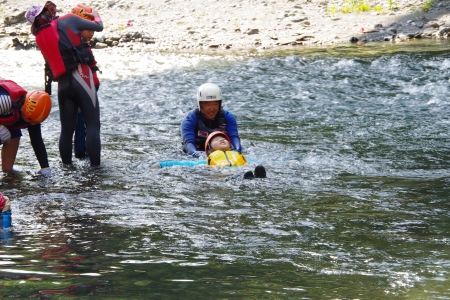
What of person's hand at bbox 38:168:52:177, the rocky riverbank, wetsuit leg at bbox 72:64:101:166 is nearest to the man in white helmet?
wetsuit leg at bbox 72:64:101:166

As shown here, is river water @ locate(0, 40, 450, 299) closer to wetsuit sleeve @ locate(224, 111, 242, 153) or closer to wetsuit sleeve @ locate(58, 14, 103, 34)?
wetsuit sleeve @ locate(224, 111, 242, 153)

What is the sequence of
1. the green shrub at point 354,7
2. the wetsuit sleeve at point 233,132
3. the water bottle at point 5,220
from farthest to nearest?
the green shrub at point 354,7
the wetsuit sleeve at point 233,132
the water bottle at point 5,220

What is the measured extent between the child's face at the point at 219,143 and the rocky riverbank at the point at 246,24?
10616 mm

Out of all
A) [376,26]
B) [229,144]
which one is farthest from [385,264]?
[376,26]

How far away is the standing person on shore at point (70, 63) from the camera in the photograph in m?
8.00

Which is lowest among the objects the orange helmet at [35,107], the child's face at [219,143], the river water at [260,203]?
the river water at [260,203]

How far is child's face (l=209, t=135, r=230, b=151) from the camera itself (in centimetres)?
887

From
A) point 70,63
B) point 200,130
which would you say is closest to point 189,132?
point 200,130

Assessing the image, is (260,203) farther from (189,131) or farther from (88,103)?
(189,131)

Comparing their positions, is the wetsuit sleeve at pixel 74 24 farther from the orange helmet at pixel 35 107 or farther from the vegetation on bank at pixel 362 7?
the vegetation on bank at pixel 362 7

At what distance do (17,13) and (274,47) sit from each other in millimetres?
10081

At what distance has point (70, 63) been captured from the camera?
8078 mm

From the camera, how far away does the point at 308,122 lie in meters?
11.6

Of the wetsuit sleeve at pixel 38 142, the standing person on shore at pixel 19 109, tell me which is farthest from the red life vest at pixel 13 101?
the wetsuit sleeve at pixel 38 142
